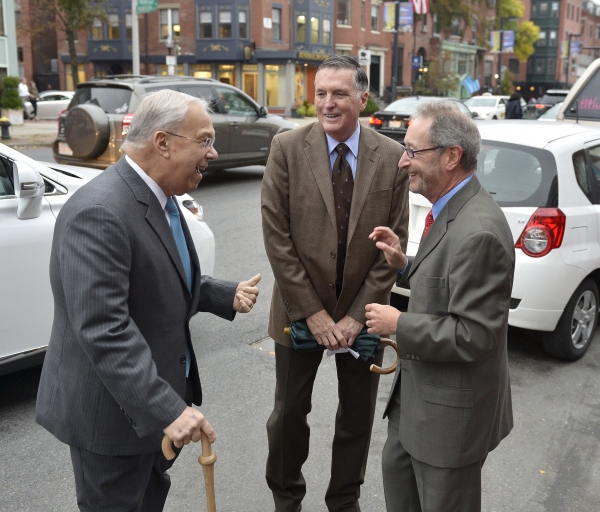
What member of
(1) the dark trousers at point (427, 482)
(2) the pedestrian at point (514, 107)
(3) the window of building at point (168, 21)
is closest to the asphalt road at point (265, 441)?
(1) the dark trousers at point (427, 482)

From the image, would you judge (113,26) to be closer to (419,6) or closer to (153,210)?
(419,6)

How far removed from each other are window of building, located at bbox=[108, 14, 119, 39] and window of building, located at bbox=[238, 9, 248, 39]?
8.85 meters

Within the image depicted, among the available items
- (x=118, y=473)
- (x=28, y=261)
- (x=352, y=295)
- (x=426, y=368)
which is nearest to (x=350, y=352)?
(x=352, y=295)

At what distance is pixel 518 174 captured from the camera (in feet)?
17.3

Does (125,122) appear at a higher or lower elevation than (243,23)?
lower

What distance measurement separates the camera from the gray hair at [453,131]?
2.40 meters

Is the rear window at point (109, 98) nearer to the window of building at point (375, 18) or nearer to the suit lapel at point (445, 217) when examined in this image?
the suit lapel at point (445, 217)

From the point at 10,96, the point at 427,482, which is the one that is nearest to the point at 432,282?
the point at 427,482

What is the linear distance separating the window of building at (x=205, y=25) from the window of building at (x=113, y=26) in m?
6.12

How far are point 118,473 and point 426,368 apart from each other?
1129 mm

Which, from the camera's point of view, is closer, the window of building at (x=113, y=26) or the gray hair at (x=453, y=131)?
the gray hair at (x=453, y=131)

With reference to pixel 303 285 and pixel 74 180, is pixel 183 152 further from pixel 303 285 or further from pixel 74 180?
pixel 74 180

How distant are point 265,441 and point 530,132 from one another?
10.8 feet

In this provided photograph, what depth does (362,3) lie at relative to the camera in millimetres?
48188
